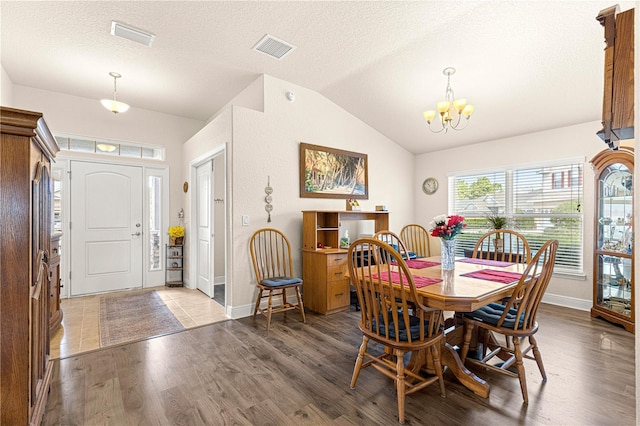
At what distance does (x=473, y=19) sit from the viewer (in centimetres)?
283

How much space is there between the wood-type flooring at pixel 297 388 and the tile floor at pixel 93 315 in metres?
0.33

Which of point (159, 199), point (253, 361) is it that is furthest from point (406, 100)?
point (159, 199)

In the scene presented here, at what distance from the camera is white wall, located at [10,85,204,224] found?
4.28 meters

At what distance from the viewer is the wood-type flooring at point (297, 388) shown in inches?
71.1

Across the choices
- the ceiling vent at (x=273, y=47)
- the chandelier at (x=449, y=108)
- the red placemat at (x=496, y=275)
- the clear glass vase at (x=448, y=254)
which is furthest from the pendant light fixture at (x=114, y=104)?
the red placemat at (x=496, y=275)

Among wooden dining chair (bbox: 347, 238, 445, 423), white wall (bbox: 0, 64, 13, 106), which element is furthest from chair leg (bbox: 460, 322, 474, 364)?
white wall (bbox: 0, 64, 13, 106)

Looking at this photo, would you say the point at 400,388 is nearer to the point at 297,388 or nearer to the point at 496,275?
the point at 297,388

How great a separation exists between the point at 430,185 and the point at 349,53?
3112 mm

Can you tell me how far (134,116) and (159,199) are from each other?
1.43 meters

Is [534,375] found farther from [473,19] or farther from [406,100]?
[406,100]

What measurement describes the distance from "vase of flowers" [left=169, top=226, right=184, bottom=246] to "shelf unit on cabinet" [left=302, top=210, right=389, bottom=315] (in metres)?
2.36

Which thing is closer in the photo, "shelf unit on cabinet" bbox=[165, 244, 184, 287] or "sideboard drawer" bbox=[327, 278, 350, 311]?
"sideboard drawer" bbox=[327, 278, 350, 311]

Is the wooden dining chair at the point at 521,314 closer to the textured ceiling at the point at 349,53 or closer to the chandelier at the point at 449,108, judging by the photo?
the chandelier at the point at 449,108

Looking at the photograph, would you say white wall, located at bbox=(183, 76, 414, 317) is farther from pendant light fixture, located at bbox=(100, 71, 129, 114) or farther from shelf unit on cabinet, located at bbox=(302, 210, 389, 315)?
pendant light fixture, located at bbox=(100, 71, 129, 114)
